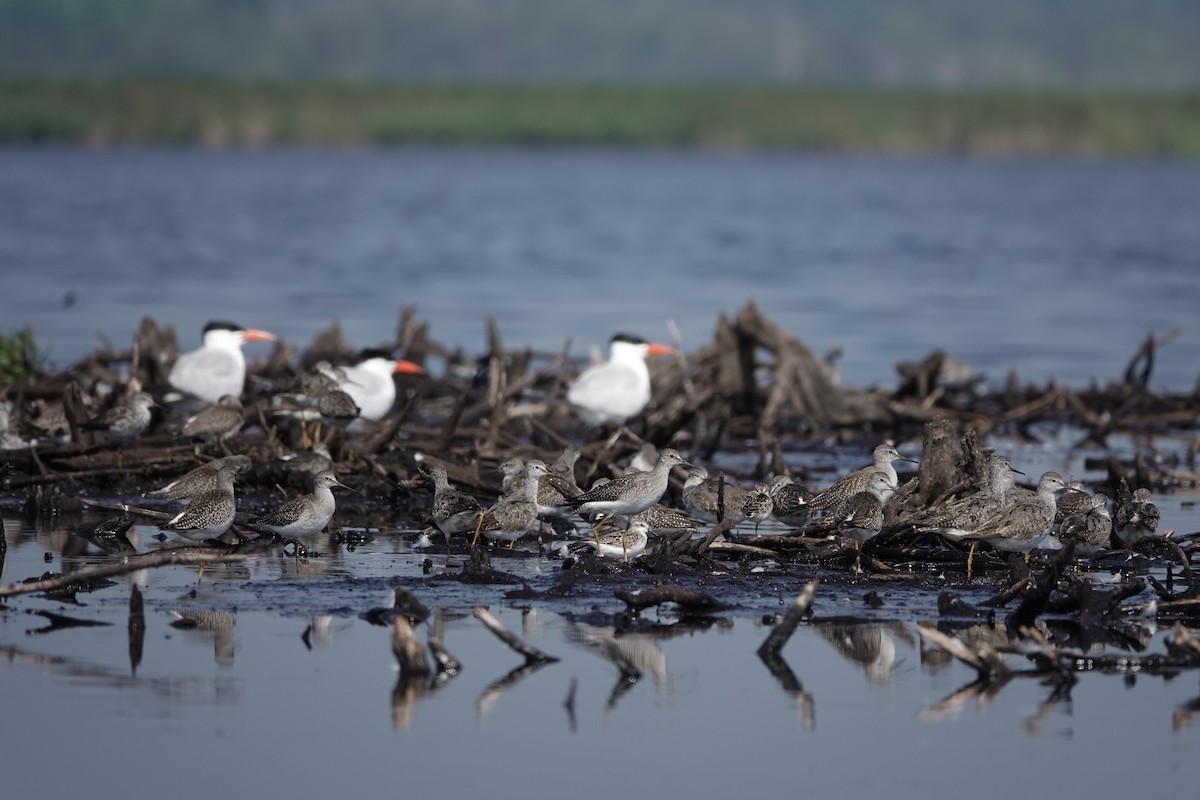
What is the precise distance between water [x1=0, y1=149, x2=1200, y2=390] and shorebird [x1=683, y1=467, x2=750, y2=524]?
8.08m

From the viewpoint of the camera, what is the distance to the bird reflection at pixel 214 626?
7879mm

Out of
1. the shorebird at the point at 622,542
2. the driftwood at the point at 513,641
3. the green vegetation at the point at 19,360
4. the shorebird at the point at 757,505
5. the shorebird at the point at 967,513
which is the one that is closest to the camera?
the driftwood at the point at 513,641

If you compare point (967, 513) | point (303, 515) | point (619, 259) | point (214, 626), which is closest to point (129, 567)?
point (214, 626)

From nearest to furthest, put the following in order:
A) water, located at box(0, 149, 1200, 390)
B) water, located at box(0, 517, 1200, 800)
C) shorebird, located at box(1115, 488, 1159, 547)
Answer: water, located at box(0, 517, 1200, 800)
shorebird, located at box(1115, 488, 1159, 547)
water, located at box(0, 149, 1200, 390)

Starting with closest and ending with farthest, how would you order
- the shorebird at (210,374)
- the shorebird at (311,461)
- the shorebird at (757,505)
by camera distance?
the shorebird at (757,505) → the shorebird at (311,461) → the shorebird at (210,374)

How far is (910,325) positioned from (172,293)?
11.4 metres

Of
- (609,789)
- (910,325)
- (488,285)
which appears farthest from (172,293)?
(609,789)

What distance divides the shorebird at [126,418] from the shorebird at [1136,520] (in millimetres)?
6106

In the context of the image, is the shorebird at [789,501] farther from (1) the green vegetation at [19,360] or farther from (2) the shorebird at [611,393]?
(1) the green vegetation at [19,360]

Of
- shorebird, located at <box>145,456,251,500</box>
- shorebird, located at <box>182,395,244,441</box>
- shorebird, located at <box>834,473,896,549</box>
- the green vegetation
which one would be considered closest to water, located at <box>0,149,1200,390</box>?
the green vegetation

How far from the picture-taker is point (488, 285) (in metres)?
33.1

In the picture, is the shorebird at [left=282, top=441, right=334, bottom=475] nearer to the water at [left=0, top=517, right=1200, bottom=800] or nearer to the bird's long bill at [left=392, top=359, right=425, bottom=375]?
the water at [left=0, top=517, right=1200, bottom=800]

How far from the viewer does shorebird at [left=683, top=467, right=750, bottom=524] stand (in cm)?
1029

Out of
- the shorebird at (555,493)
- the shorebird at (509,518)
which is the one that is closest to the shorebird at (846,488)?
the shorebird at (555,493)
